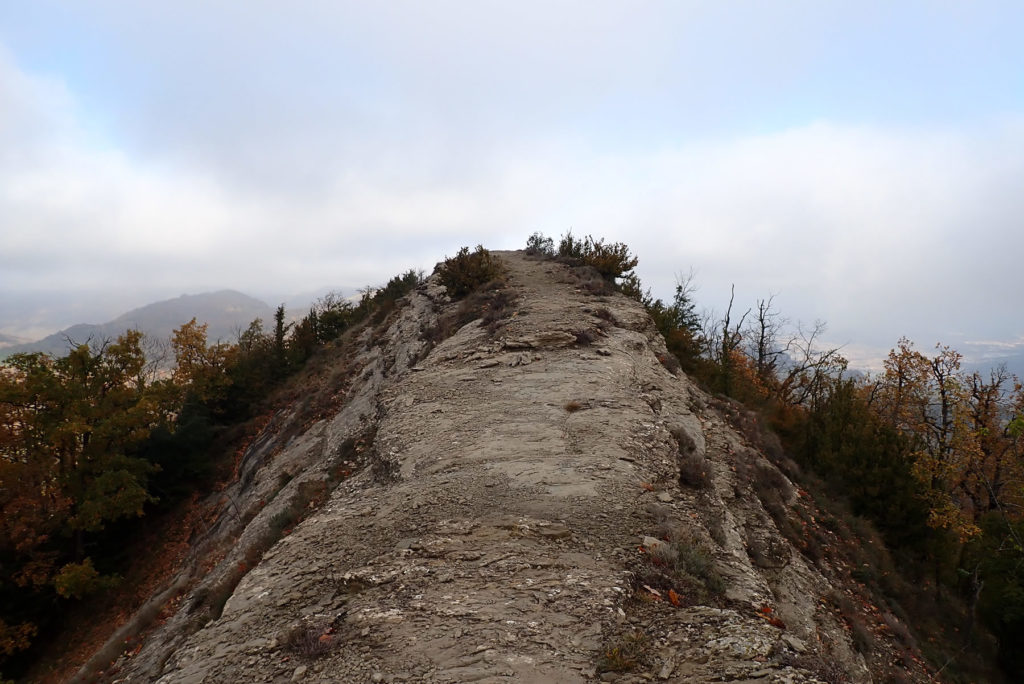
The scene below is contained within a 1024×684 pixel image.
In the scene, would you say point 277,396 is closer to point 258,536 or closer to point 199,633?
point 258,536

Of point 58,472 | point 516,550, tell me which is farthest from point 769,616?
point 58,472

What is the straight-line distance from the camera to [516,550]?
20.2 ft

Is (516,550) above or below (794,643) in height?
above

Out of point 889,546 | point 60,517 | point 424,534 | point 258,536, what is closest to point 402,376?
point 258,536

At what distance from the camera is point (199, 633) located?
251 inches

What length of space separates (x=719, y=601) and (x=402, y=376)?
31.4ft

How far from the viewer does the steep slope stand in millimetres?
4719

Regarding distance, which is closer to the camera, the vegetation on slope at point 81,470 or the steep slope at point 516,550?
the steep slope at point 516,550

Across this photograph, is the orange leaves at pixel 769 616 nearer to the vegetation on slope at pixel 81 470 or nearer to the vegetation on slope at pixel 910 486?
the vegetation on slope at pixel 910 486

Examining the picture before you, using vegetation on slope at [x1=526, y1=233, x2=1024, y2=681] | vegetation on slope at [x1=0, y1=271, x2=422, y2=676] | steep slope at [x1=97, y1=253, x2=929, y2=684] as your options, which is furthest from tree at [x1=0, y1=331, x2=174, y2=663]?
vegetation on slope at [x1=526, y1=233, x2=1024, y2=681]

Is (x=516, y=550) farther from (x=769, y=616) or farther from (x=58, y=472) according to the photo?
(x=58, y=472)

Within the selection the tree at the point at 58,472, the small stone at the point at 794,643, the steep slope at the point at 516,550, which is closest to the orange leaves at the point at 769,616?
the steep slope at the point at 516,550

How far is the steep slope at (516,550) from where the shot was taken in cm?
472

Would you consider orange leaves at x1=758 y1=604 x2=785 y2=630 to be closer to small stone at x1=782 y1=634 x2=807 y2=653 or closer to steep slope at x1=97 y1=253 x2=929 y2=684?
steep slope at x1=97 y1=253 x2=929 y2=684
